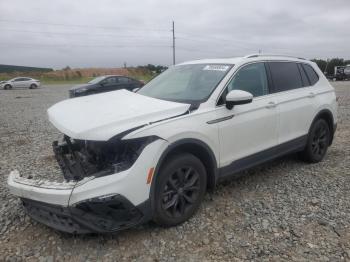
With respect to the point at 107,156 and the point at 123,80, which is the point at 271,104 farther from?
the point at 123,80

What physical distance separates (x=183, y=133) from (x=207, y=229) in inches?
41.2

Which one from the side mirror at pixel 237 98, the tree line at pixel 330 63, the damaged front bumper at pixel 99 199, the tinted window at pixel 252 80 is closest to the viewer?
the damaged front bumper at pixel 99 199

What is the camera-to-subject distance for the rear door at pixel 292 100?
5047 mm

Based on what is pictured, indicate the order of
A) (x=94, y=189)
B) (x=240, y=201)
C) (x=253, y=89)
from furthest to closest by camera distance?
1. (x=253, y=89)
2. (x=240, y=201)
3. (x=94, y=189)

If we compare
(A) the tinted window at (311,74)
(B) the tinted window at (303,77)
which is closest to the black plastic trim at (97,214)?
(B) the tinted window at (303,77)

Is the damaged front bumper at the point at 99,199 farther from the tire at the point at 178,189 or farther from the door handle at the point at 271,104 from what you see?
the door handle at the point at 271,104

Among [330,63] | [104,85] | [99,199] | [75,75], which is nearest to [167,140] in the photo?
[99,199]

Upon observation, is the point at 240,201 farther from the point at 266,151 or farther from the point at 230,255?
the point at 230,255

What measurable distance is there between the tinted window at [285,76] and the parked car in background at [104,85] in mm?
14963

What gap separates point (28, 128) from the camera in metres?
10.2

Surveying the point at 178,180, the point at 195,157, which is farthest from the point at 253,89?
the point at 178,180

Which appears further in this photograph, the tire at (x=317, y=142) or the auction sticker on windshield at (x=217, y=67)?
the tire at (x=317, y=142)

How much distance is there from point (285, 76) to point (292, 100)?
0.39 m

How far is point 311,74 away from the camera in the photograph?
5883 mm
